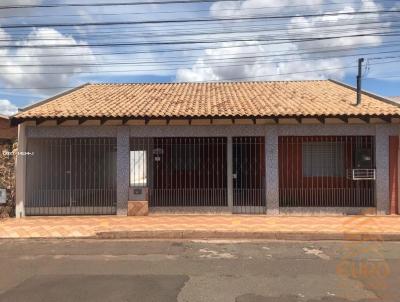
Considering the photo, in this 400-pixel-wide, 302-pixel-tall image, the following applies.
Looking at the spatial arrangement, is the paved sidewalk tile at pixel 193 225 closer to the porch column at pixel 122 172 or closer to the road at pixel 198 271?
the porch column at pixel 122 172

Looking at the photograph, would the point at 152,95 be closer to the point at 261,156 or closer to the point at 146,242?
the point at 261,156

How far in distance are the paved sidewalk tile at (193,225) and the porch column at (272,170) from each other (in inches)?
19.5

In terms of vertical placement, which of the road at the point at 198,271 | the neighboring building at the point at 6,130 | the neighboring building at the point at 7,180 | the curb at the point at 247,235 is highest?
the neighboring building at the point at 6,130

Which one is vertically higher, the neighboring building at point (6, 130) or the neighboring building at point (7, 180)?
the neighboring building at point (6, 130)

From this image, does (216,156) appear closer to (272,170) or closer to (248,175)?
(248,175)

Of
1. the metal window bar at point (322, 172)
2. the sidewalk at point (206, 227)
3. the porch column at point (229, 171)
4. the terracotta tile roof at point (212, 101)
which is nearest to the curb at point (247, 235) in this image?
the sidewalk at point (206, 227)

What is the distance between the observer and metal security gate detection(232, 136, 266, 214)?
500 inches

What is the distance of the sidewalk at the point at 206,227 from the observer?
9.82 meters

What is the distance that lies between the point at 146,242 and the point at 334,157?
657 centimetres

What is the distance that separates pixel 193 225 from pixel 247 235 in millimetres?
1487

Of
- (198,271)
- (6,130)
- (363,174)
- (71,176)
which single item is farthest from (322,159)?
(6,130)

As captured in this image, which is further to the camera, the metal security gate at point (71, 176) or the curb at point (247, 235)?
the metal security gate at point (71, 176)

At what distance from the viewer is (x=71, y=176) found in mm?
13227

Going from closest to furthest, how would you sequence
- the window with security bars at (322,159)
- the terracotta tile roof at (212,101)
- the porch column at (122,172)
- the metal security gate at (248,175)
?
the terracotta tile roof at (212,101)
the porch column at (122,172)
the metal security gate at (248,175)
the window with security bars at (322,159)
